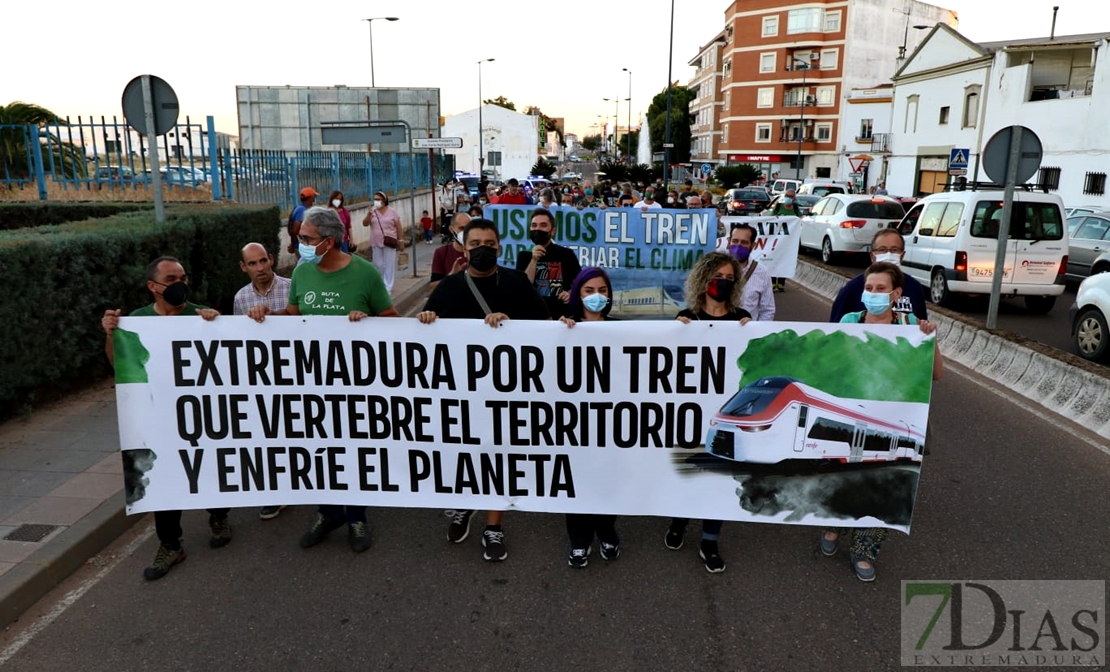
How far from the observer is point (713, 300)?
4383 mm

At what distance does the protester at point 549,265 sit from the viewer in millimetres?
6668

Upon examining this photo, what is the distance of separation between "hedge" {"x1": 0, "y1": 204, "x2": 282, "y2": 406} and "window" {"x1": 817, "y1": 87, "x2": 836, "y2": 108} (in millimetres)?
65665

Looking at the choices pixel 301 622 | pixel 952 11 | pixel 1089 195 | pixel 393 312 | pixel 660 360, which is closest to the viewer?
pixel 301 622

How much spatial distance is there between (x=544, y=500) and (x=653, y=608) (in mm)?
841

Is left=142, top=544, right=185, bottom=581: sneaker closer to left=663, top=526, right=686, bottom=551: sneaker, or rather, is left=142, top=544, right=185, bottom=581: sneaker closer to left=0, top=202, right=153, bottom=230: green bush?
left=663, top=526, right=686, bottom=551: sneaker

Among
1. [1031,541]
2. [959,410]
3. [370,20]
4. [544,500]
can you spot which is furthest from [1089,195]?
[370,20]

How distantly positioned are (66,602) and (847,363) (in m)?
4.16

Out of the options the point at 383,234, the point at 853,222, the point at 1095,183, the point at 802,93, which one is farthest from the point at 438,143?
the point at 802,93

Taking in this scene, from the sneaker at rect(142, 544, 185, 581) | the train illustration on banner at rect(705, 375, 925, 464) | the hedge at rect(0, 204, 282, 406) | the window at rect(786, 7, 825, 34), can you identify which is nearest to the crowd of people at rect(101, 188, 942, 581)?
the sneaker at rect(142, 544, 185, 581)

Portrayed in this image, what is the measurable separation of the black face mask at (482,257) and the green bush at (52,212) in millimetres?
9180

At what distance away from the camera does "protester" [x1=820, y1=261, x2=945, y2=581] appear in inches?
167

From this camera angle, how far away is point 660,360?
424 centimetres

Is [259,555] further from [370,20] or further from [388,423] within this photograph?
[370,20]

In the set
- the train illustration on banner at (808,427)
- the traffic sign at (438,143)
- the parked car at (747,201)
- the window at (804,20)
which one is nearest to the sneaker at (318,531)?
the train illustration on banner at (808,427)
